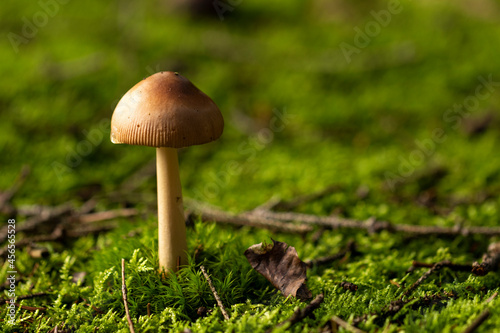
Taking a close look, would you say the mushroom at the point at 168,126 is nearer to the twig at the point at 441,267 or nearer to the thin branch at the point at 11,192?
the twig at the point at 441,267

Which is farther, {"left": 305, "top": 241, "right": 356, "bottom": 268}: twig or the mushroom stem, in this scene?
{"left": 305, "top": 241, "right": 356, "bottom": 268}: twig

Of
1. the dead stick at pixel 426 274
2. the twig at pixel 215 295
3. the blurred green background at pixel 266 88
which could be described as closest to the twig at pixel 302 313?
the twig at pixel 215 295

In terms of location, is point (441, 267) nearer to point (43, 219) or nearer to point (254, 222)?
point (254, 222)

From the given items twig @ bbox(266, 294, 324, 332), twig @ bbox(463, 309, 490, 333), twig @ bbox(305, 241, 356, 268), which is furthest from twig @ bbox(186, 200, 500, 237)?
twig @ bbox(463, 309, 490, 333)

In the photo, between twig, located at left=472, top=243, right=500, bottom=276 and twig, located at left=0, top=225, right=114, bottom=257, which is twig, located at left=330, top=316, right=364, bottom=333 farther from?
twig, located at left=0, top=225, right=114, bottom=257

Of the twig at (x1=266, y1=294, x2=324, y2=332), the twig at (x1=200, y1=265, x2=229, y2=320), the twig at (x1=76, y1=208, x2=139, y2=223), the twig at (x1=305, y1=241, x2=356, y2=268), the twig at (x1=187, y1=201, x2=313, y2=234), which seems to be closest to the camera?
the twig at (x1=266, y1=294, x2=324, y2=332)

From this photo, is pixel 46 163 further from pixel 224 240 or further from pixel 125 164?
pixel 224 240

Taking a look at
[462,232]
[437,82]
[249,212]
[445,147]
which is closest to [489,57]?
[437,82]

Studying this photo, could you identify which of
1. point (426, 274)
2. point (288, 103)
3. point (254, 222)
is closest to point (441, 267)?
point (426, 274)
